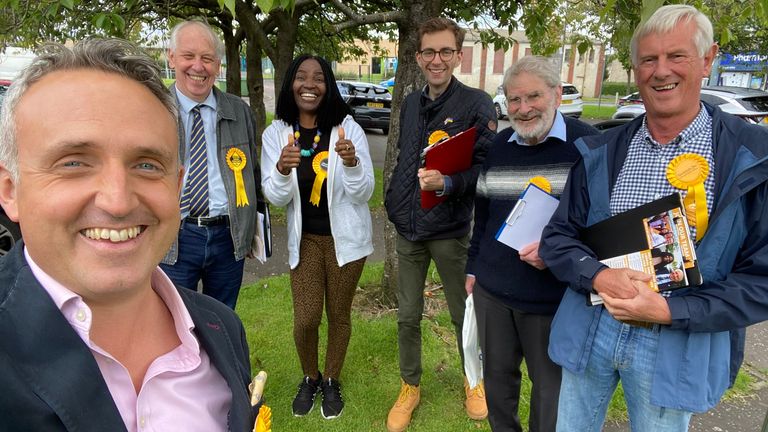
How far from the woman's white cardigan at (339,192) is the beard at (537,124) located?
2.96ft

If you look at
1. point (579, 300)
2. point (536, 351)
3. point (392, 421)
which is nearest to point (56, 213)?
point (579, 300)

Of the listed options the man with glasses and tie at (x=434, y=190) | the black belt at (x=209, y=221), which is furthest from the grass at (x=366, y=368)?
the black belt at (x=209, y=221)

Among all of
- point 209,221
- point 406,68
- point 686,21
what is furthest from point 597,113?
point 209,221

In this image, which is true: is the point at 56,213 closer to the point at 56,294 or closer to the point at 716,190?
the point at 56,294

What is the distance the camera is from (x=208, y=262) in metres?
2.60

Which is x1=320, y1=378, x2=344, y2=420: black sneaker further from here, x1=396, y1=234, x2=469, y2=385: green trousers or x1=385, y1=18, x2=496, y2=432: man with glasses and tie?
x1=396, y1=234, x2=469, y2=385: green trousers

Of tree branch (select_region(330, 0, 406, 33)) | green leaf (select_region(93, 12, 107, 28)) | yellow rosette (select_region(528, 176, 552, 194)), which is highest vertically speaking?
tree branch (select_region(330, 0, 406, 33))

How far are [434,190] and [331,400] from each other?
1.49m

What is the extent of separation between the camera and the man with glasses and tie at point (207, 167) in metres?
2.47

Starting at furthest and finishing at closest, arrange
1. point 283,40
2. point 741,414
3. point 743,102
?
1. point 743,102
2. point 283,40
3. point 741,414

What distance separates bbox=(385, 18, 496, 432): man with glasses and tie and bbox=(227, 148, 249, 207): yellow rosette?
34.0 inches

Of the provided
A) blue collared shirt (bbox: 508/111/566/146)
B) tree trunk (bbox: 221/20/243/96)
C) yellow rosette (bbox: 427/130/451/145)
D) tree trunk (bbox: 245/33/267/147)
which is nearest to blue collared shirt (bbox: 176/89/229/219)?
yellow rosette (bbox: 427/130/451/145)

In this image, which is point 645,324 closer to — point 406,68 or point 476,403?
point 476,403

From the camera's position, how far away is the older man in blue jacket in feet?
5.11
